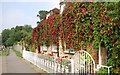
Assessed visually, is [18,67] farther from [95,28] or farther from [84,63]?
[95,28]

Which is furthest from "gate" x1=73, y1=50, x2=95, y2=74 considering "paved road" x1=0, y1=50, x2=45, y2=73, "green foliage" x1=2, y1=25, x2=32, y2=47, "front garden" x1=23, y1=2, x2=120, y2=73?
"green foliage" x1=2, y1=25, x2=32, y2=47

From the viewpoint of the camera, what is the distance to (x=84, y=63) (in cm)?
906

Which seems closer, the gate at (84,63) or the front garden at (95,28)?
the front garden at (95,28)

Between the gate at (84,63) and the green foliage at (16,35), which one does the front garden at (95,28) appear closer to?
the gate at (84,63)

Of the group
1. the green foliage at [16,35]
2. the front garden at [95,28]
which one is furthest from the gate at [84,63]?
the green foliage at [16,35]

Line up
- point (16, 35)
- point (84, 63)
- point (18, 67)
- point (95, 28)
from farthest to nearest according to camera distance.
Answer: point (16, 35), point (18, 67), point (84, 63), point (95, 28)

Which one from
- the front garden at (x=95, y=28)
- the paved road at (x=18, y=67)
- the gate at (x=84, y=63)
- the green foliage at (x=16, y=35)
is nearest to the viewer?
the front garden at (x=95, y=28)

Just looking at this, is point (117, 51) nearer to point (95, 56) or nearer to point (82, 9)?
point (95, 56)

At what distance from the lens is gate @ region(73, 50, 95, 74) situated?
8752 mm

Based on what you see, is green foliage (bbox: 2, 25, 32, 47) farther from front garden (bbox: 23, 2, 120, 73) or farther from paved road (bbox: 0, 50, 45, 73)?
front garden (bbox: 23, 2, 120, 73)

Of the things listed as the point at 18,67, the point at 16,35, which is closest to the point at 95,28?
the point at 18,67

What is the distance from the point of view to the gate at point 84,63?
28.7 ft

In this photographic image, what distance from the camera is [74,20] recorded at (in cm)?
1091

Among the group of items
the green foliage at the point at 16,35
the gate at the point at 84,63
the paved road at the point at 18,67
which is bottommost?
the paved road at the point at 18,67
